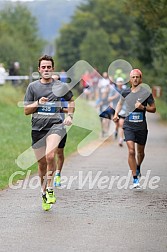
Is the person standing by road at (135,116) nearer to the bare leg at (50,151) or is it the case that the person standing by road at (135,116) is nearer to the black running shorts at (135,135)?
the black running shorts at (135,135)

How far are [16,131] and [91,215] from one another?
1445 cm

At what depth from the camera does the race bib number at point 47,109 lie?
11547 mm

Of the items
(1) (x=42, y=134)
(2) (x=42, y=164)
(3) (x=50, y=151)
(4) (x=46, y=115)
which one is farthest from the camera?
(2) (x=42, y=164)

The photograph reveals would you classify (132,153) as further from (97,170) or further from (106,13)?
(106,13)

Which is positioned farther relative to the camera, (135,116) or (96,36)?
(96,36)

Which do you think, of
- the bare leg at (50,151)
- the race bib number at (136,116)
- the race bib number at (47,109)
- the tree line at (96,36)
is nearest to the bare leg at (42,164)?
the bare leg at (50,151)

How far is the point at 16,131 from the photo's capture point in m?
25.3

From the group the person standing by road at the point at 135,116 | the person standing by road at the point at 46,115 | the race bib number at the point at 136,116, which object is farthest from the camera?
the race bib number at the point at 136,116

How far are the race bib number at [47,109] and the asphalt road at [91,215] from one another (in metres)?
1.31

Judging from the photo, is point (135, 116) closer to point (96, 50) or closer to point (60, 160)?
point (60, 160)

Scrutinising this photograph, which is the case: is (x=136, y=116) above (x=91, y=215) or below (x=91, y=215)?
above

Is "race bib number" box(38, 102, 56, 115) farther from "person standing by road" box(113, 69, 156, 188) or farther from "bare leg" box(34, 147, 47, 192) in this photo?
"person standing by road" box(113, 69, 156, 188)

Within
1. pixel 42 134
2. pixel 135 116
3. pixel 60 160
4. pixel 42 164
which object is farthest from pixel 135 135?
pixel 42 134

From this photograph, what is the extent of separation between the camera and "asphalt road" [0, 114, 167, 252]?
29.8 ft
